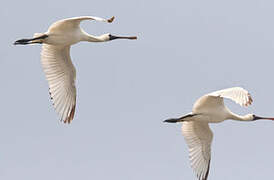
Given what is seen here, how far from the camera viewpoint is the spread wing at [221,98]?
16.2 meters

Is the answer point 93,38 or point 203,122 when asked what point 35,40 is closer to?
point 93,38

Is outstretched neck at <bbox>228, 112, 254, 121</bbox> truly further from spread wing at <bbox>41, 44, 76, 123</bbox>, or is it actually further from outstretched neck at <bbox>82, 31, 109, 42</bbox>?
spread wing at <bbox>41, 44, 76, 123</bbox>

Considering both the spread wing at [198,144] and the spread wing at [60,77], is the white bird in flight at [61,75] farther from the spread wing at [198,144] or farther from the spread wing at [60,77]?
the spread wing at [198,144]

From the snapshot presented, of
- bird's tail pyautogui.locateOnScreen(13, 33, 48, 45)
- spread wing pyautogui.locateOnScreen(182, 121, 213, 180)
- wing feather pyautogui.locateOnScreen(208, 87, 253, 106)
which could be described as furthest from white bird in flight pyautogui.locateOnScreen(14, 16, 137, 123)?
wing feather pyautogui.locateOnScreen(208, 87, 253, 106)

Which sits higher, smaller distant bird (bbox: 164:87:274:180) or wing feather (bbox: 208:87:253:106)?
wing feather (bbox: 208:87:253:106)

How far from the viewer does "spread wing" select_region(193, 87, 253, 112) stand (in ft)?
53.1

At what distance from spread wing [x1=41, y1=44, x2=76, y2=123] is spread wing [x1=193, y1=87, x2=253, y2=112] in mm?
2544

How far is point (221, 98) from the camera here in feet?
58.5

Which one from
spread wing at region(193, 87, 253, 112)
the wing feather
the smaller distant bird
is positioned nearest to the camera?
the wing feather

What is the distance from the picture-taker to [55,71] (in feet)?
61.0

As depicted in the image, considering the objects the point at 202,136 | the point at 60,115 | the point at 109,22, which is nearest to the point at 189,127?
the point at 202,136

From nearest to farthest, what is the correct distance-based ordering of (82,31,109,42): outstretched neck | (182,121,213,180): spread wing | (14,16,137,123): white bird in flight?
1. (82,31,109,42): outstretched neck
2. (14,16,137,123): white bird in flight
3. (182,121,213,180): spread wing

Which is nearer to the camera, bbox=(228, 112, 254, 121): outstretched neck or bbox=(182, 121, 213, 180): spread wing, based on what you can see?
bbox=(228, 112, 254, 121): outstretched neck

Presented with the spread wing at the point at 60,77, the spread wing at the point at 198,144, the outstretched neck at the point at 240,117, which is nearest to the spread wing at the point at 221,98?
the outstretched neck at the point at 240,117
